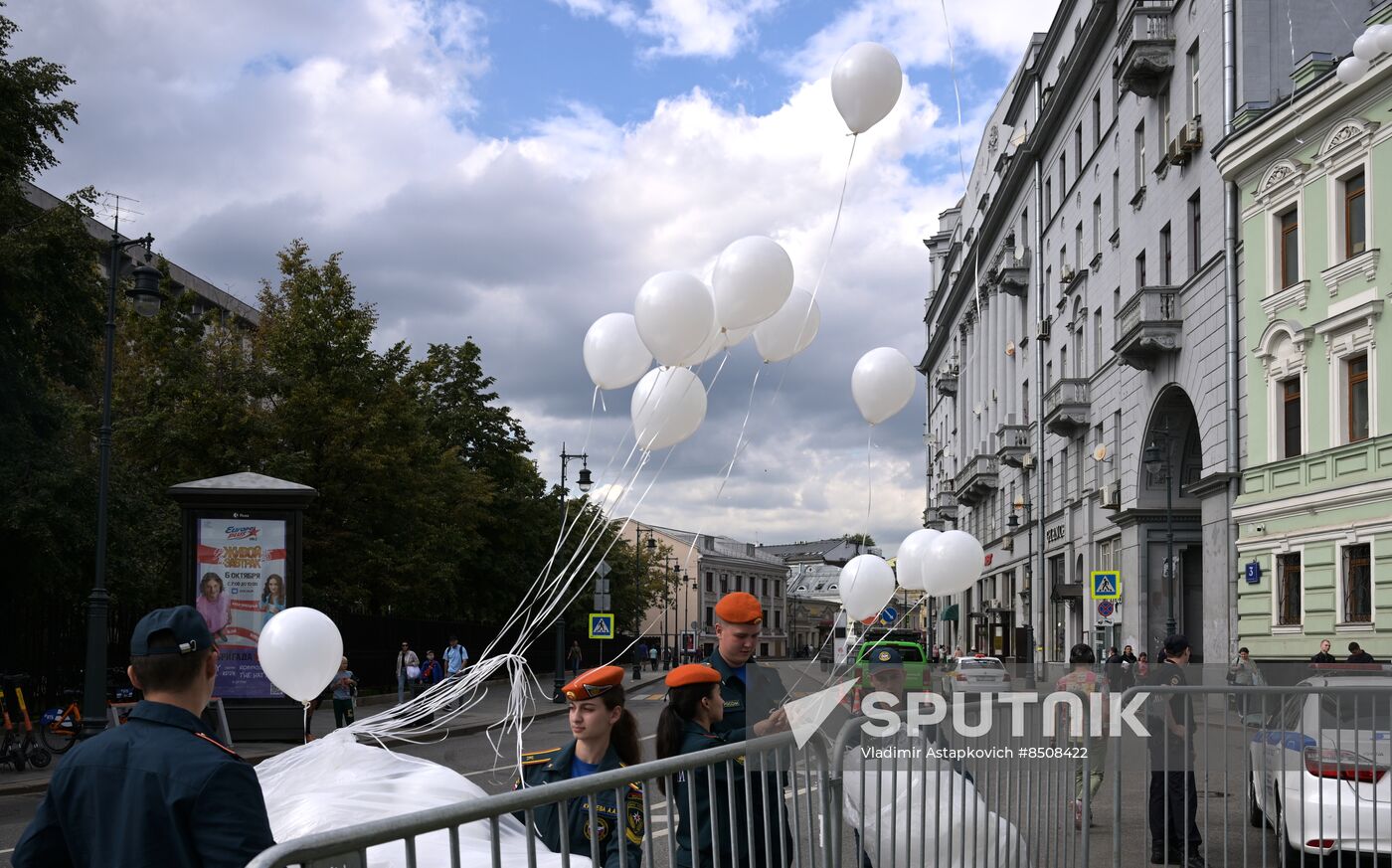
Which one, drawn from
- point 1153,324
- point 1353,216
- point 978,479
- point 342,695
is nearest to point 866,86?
point 342,695

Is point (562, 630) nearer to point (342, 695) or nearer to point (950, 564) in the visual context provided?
point (342, 695)

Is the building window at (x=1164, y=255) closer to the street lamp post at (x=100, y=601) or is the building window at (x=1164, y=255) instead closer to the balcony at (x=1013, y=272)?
the balcony at (x=1013, y=272)

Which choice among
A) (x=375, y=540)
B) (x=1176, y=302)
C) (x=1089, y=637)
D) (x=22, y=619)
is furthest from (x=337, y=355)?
(x=1089, y=637)

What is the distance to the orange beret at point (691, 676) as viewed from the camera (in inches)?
206

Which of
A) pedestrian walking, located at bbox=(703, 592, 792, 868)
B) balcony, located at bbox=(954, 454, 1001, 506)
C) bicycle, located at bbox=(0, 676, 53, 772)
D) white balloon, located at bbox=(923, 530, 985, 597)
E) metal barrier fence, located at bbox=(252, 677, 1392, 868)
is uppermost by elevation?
balcony, located at bbox=(954, 454, 1001, 506)

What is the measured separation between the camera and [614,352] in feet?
34.0

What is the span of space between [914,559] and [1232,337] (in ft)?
66.7

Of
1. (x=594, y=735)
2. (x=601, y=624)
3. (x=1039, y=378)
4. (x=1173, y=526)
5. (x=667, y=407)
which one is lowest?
(x=601, y=624)

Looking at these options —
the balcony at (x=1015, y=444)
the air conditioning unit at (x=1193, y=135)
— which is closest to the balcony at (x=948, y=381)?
the balcony at (x=1015, y=444)

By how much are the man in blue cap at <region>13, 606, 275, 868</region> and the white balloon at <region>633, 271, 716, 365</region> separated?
559 centimetres

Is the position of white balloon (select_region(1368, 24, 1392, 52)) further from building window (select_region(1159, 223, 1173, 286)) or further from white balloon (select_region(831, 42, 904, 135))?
building window (select_region(1159, 223, 1173, 286))

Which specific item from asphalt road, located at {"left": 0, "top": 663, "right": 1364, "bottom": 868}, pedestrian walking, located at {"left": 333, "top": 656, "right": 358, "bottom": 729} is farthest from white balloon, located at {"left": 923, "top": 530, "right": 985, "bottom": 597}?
pedestrian walking, located at {"left": 333, "top": 656, "right": 358, "bottom": 729}

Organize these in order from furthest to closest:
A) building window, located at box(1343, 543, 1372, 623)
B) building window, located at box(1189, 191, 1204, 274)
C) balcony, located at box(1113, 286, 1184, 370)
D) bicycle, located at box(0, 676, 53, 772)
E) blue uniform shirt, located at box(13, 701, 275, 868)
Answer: balcony, located at box(1113, 286, 1184, 370) → building window, located at box(1189, 191, 1204, 274) → building window, located at box(1343, 543, 1372, 623) → bicycle, located at box(0, 676, 53, 772) → blue uniform shirt, located at box(13, 701, 275, 868)

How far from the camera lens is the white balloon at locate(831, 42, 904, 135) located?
9617 mm
